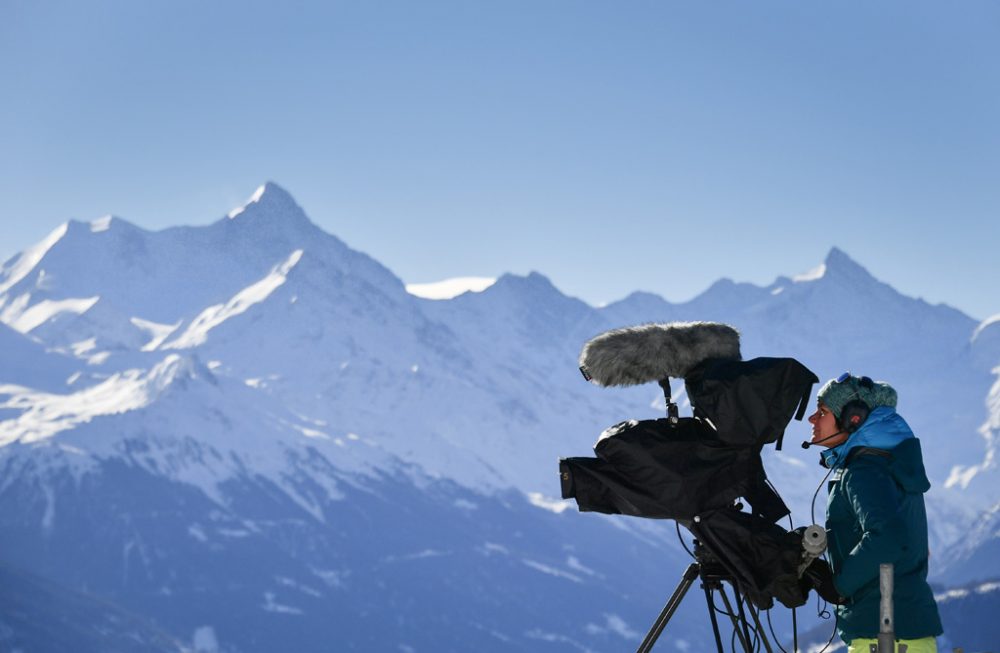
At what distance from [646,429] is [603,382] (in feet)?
1.21

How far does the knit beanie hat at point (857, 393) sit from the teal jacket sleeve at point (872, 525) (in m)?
0.48

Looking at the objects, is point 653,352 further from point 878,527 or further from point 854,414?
point 878,527

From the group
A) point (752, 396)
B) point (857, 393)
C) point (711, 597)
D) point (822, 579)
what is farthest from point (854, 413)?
point (711, 597)

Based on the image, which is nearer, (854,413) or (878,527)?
(878,527)

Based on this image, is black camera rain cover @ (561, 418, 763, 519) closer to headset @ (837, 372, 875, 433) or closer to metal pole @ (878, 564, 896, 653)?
headset @ (837, 372, 875, 433)

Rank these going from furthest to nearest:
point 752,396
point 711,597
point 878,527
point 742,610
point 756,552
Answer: point 711,597
point 742,610
point 752,396
point 756,552
point 878,527

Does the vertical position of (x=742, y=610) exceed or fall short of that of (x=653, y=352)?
it falls short

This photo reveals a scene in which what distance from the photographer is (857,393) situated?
7168 millimetres

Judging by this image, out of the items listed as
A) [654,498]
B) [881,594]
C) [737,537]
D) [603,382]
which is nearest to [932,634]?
[881,594]

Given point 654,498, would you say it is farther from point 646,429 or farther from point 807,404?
point 807,404

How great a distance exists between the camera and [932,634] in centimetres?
692

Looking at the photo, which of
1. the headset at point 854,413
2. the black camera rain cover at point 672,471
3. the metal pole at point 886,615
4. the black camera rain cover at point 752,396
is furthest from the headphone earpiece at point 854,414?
the metal pole at point 886,615

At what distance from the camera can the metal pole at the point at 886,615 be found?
640 centimetres

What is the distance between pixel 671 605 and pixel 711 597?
266mm
